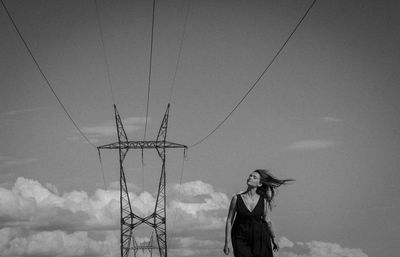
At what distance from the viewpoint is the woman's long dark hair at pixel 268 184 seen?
12.5m

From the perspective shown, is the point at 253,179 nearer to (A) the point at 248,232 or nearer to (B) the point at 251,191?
(B) the point at 251,191

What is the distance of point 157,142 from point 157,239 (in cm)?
643

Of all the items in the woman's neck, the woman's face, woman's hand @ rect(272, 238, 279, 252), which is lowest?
woman's hand @ rect(272, 238, 279, 252)

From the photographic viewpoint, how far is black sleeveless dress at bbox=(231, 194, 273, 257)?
12.5 meters

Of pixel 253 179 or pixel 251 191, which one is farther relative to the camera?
pixel 251 191

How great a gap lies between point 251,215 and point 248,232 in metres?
0.27

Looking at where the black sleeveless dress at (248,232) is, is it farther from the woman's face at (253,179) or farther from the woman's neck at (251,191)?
the woman's face at (253,179)

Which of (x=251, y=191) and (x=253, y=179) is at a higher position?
(x=253, y=179)

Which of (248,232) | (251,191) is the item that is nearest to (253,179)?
(251,191)

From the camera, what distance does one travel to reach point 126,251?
50469 millimetres

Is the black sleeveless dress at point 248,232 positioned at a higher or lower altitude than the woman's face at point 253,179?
lower

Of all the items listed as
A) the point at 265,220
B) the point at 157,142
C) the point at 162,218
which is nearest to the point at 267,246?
the point at 265,220

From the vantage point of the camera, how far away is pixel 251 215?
12.5 m

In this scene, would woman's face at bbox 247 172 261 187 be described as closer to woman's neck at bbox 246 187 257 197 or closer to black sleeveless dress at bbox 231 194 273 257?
woman's neck at bbox 246 187 257 197
